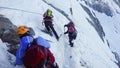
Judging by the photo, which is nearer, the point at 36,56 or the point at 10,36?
the point at 36,56

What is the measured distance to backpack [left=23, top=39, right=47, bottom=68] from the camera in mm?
8359

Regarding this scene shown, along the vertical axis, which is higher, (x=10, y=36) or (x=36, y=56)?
(x=36, y=56)

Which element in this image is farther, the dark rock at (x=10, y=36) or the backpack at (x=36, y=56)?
the dark rock at (x=10, y=36)

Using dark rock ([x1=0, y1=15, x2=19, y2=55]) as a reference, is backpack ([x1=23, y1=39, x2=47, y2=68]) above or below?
above

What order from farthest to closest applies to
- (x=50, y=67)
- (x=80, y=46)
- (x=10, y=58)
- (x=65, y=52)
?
(x=80, y=46), (x=65, y=52), (x=10, y=58), (x=50, y=67)

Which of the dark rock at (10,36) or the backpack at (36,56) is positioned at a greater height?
the backpack at (36,56)

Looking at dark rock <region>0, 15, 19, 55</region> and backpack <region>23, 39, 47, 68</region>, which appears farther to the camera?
dark rock <region>0, 15, 19, 55</region>

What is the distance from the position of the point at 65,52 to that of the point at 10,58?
611cm

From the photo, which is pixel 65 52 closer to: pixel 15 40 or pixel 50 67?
pixel 15 40

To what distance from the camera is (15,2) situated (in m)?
18.5

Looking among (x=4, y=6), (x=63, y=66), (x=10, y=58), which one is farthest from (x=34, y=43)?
(x=4, y=6)

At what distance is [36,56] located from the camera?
8359 mm

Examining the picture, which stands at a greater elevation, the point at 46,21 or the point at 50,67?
the point at 50,67

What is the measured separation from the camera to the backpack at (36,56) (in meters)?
8.36
